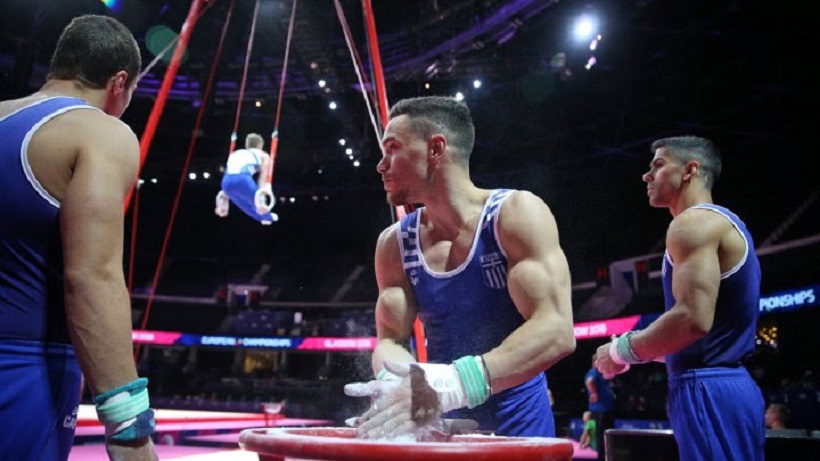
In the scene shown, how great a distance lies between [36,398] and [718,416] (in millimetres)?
2562

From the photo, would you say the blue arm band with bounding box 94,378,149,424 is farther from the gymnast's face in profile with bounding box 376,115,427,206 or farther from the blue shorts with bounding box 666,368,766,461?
the blue shorts with bounding box 666,368,766,461

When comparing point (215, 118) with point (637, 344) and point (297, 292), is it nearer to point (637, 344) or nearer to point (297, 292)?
point (297, 292)

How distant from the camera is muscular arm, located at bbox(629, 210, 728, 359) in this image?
2809 mm

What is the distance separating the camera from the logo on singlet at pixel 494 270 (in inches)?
87.4

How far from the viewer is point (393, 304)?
8.07ft

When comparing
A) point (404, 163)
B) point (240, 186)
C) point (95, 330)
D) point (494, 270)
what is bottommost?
point (95, 330)

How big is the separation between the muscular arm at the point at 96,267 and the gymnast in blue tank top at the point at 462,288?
600 millimetres

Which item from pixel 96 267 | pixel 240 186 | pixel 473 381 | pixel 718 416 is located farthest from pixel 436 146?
pixel 240 186

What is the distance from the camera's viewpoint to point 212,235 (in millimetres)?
28625

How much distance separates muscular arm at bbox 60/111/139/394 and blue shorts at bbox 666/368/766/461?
7.64 feet

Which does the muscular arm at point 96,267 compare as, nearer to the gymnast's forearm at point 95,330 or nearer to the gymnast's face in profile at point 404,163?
the gymnast's forearm at point 95,330

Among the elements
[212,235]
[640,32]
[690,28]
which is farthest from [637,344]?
[212,235]

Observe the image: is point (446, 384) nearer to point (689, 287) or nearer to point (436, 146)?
point (436, 146)

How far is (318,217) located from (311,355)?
20.1 feet
